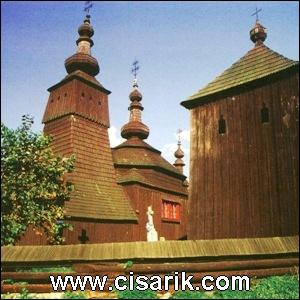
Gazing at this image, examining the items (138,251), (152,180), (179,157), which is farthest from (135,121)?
(138,251)

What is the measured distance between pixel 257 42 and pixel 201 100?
464 cm

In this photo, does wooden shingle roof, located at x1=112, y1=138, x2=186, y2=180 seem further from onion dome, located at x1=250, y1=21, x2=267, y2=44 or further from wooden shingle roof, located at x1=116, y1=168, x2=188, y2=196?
onion dome, located at x1=250, y1=21, x2=267, y2=44

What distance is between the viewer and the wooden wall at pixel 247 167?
12695mm

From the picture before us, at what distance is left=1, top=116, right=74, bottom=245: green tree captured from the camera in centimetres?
1379

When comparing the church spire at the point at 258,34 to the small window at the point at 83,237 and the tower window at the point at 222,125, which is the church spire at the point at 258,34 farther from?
the small window at the point at 83,237

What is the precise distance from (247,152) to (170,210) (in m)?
14.6

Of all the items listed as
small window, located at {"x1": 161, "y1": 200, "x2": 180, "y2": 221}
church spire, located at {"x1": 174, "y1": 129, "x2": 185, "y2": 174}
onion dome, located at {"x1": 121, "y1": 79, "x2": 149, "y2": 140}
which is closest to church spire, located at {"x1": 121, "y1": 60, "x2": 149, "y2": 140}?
onion dome, located at {"x1": 121, "y1": 79, "x2": 149, "y2": 140}

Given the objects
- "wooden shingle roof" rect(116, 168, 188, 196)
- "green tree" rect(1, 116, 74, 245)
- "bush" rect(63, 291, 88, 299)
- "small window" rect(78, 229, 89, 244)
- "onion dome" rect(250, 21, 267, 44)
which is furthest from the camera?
"wooden shingle roof" rect(116, 168, 188, 196)

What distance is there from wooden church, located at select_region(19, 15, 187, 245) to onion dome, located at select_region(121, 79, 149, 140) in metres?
1.63

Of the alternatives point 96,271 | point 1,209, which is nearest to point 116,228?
point 1,209

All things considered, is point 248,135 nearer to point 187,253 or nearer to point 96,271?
point 187,253

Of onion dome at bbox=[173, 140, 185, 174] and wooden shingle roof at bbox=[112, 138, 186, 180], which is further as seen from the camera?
onion dome at bbox=[173, 140, 185, 174]

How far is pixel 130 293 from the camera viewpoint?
7.96m

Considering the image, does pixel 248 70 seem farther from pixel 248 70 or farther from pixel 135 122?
pixel 135 122
